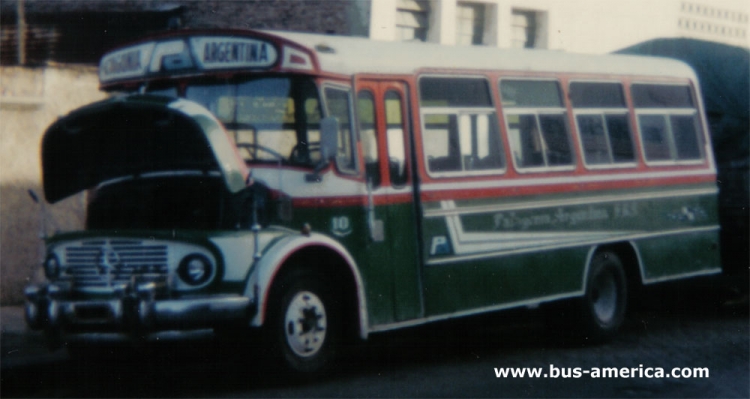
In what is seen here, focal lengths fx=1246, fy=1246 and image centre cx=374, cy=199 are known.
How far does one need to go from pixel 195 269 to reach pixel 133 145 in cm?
121

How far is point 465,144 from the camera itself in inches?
407

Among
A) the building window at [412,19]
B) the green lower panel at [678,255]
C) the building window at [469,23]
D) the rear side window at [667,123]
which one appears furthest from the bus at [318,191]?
the building window at [469,23]

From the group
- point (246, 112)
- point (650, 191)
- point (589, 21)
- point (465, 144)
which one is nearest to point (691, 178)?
point (650, 191)

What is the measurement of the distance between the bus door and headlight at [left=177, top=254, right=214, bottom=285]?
150cm

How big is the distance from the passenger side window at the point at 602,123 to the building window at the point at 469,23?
7507 millimetres

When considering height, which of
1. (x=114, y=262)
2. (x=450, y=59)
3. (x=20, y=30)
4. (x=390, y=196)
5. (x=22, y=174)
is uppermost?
(x=20, y=30)

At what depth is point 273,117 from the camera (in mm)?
8734

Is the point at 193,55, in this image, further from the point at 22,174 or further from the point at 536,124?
the point at 22,174

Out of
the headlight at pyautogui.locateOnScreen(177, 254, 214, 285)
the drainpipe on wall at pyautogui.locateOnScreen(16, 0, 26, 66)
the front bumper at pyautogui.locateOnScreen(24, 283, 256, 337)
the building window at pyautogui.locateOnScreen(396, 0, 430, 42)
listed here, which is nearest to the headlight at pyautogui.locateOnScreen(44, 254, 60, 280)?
the front bumper at pyautogui.locateOnScreen(24, 283, 256, 337)

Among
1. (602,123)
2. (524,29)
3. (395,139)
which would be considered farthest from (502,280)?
(524,29)

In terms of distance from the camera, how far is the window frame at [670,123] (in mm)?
12469

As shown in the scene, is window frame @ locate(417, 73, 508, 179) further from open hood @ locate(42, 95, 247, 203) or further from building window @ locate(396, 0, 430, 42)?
building window @ locate(396, 0, 430, 42)

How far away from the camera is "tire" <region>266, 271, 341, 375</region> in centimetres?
835

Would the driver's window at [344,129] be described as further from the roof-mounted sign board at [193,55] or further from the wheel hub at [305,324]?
the wheel hub at [305,324]
